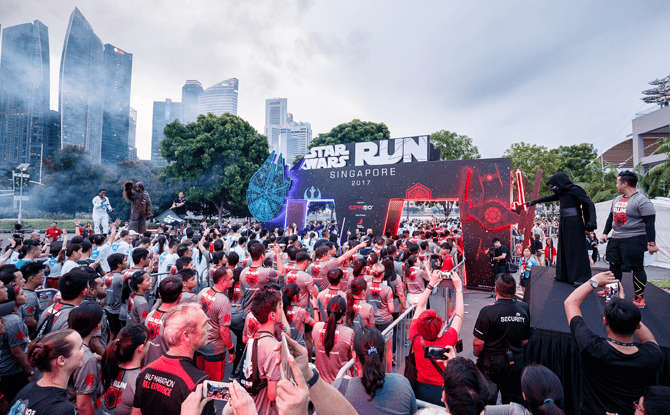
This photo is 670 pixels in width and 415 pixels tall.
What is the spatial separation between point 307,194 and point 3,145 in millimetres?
40432

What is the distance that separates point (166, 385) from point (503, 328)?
10.8 ft

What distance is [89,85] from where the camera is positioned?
57.2 metres

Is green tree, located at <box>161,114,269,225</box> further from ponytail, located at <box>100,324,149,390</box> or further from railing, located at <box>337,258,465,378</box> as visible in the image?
ponytail, located at <box>100,324,149,390</box>

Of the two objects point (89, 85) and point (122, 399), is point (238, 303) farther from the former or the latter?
point (89, 85)

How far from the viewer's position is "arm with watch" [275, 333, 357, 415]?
4.39 ft

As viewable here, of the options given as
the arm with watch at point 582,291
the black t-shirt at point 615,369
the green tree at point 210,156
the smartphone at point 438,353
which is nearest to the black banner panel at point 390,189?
the green tree at point 210,156

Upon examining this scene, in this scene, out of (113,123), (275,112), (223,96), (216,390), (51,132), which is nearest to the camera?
(216,390)

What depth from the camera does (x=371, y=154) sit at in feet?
54.6

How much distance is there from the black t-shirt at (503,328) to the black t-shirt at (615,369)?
80 cm

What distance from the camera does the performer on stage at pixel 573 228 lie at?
183 inches

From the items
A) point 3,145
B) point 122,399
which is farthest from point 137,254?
point 3,145

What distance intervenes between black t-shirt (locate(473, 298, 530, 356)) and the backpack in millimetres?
2423

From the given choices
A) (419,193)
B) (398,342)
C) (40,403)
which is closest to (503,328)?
(398,342)

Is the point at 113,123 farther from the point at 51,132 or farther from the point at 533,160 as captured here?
the point at 533,160
